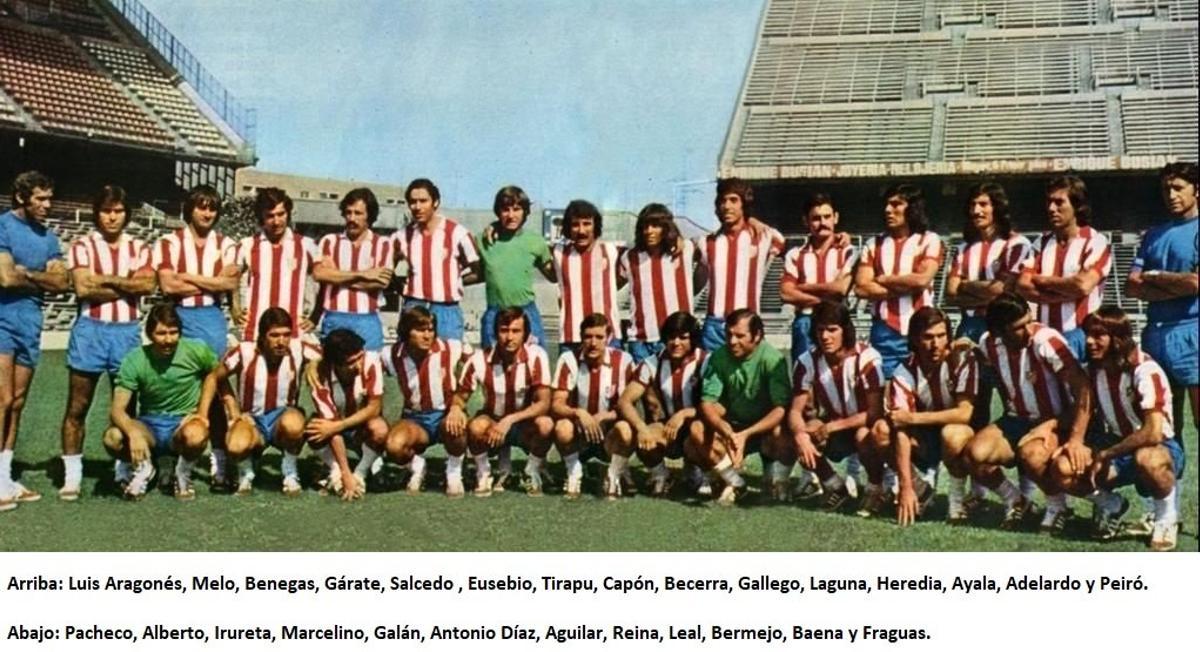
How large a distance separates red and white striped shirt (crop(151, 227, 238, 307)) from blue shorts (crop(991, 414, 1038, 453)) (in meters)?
2.74

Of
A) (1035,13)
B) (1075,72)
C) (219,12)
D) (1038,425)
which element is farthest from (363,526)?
(1075,72)

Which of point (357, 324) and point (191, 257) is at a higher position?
point (191, 257)

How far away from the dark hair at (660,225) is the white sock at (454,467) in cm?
101

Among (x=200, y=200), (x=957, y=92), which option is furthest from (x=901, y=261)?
(x=957, y=92)

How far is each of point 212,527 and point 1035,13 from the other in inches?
443

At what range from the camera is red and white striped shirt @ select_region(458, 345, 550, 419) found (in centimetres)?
367

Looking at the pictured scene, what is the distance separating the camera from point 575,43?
14.5 ft

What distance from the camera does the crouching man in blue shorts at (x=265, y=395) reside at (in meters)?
3.59

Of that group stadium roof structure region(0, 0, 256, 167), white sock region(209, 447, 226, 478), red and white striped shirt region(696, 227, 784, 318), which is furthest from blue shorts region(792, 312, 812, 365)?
stadium roof structure region(0, 0, 256, 167)

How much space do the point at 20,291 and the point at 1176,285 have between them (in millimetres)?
3699

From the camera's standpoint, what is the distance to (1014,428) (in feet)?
10.7

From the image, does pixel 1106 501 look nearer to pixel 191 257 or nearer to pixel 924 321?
pixel 924 321

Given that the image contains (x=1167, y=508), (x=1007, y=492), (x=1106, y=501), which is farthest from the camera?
(x=1007, y=492)
